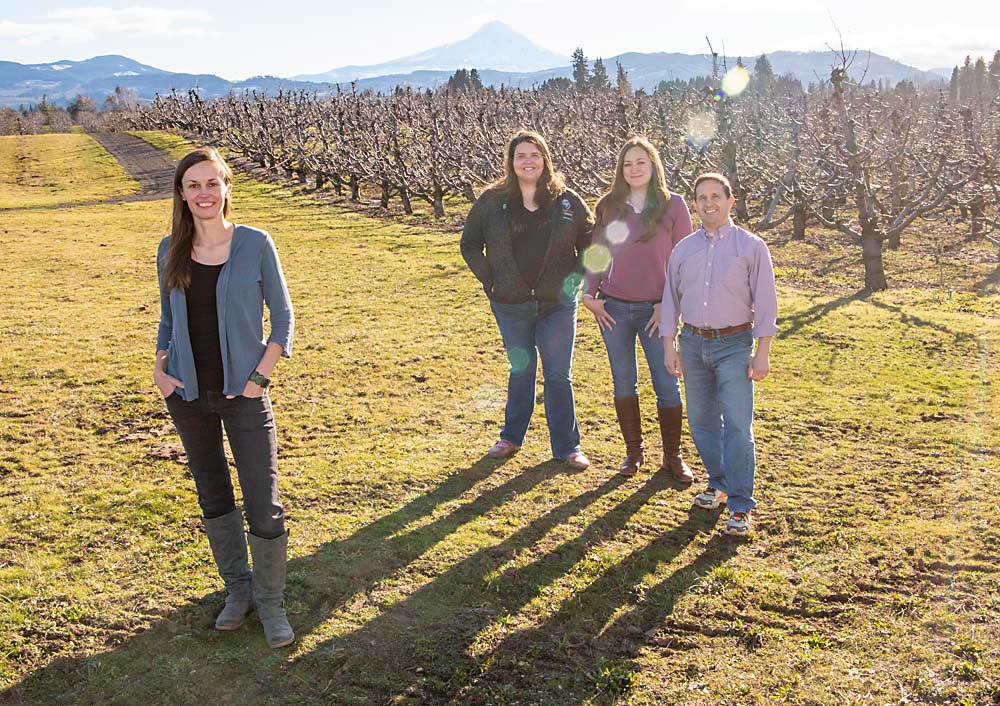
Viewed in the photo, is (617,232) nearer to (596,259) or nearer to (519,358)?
(596,259)

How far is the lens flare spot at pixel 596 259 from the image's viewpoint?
546 cm

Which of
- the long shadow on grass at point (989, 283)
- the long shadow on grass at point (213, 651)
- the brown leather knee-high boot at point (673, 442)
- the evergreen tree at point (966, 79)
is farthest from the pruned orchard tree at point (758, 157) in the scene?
the evergreen tree at point (966, 79)

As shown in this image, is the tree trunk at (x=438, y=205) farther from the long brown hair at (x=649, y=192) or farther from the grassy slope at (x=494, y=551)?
the long brown hair at (x=649, y=192)

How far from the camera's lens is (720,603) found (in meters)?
4.38

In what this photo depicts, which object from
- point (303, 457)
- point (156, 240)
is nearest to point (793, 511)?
point (303, 457)

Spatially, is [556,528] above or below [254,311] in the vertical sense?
below

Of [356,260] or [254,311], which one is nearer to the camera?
[254,311]

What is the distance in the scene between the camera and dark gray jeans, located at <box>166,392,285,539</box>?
361 cm

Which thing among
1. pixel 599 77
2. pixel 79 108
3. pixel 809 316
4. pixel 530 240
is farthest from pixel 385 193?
pixel 79 108

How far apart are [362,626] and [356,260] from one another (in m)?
14.4

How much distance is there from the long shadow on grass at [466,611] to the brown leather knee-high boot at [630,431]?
1.53ft

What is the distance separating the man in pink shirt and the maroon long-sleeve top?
377 mm

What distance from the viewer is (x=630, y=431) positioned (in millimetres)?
5926

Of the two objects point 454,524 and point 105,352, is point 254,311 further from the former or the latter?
point 105,352
